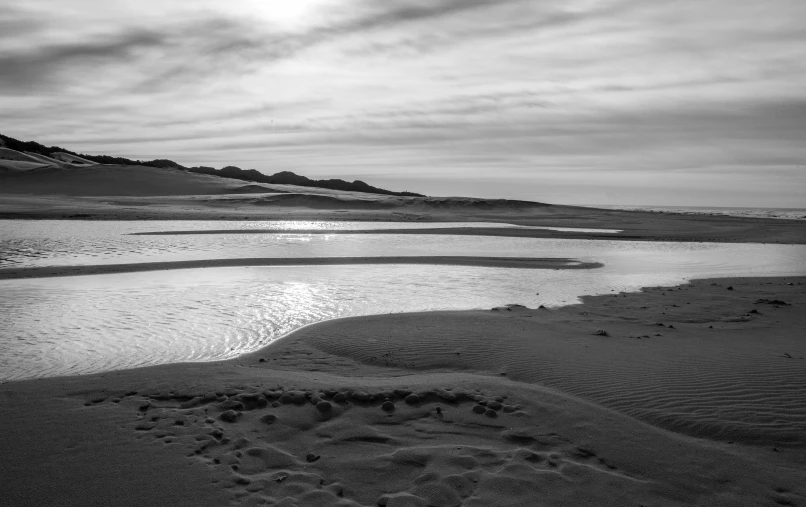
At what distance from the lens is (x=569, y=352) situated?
24.2ft

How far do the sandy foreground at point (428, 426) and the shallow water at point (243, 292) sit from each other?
1239 millimetres

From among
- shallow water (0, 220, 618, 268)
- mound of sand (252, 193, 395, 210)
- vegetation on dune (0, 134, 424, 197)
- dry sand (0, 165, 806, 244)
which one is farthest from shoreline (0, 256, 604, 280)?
vegetation on dune (0, 134, 424, 197)

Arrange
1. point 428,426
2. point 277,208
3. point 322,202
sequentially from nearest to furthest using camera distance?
point 428,426, point 277,208, point 322,202

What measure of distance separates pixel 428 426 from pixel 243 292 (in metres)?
7.85

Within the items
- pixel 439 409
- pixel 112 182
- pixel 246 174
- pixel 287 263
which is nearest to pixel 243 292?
pixel 287 263

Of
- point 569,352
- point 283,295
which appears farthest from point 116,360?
point 569,352

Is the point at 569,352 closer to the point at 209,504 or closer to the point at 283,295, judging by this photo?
the point at 209,504

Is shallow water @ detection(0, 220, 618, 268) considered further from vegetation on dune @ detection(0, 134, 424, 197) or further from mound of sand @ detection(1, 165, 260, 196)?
vegetation on dune @ detection(0, 134, 424, 197)

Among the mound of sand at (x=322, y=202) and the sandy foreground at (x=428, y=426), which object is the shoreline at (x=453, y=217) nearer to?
the mound of sand at (x=322, y=202)

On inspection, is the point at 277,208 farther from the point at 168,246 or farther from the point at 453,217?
the point at 168,246

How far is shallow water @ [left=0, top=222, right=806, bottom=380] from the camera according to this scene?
7.70 m

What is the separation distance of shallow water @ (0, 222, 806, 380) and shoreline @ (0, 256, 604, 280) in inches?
29.1

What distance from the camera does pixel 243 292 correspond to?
12.0 meters

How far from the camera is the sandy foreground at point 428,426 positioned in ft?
13.2
